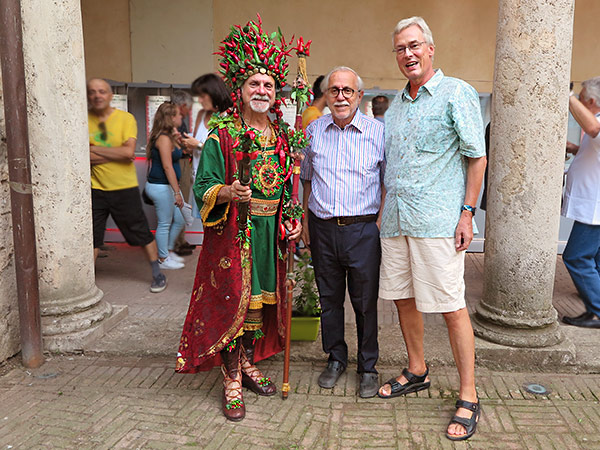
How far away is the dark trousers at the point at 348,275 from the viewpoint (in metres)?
3.40

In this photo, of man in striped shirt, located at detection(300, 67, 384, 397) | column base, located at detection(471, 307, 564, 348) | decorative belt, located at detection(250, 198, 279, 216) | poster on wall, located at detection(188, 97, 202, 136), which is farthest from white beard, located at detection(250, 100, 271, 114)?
poster on wall, located at detection(188, 97, 202, 136)

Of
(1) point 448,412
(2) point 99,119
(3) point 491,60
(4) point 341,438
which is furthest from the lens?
(3) point 491,60

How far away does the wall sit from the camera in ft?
12.6

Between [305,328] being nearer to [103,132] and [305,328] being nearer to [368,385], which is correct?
[368,385]

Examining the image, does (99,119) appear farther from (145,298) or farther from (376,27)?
(376,27)

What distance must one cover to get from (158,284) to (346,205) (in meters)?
2.98

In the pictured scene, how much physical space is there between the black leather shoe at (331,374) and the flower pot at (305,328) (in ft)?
1.29

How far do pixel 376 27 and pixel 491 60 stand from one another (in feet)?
5.43

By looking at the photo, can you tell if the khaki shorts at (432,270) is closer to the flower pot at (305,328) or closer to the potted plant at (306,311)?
the potted plant at (306,311)

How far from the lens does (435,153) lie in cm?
→ 306

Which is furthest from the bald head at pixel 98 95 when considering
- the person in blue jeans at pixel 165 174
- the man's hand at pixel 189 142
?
the man's hand at pixel 189 142

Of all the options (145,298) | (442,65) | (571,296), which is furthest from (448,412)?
(442,65)

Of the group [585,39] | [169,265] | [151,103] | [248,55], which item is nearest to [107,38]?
[151,103]

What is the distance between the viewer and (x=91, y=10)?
7660 millimetres
